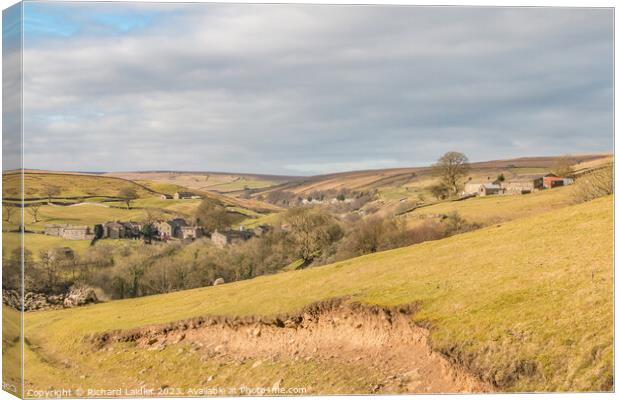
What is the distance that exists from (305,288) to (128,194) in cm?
797

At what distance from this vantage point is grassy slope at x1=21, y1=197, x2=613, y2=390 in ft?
46.4

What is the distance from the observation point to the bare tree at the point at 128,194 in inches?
817

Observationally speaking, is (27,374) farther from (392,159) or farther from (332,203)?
(332,203)

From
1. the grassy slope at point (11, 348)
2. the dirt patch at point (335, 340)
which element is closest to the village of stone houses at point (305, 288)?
the dirt patch at point (335, 340)

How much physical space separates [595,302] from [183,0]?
14674 mm

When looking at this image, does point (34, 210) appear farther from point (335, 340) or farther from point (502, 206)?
point (502, 206)

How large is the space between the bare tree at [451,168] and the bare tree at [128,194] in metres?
11.6

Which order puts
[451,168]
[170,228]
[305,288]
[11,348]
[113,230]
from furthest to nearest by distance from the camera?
[170,228] → [451,168] → [113,230] → [305,288] → [11,348]

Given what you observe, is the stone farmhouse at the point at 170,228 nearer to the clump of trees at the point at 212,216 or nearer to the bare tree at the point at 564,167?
the clump of trees at the point at 212,216

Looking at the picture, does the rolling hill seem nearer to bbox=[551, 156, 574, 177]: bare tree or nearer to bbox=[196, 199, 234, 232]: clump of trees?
bbox=[551, 156, 574, 177]: bare tree

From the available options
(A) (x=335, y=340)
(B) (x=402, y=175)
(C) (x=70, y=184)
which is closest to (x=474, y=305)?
(A) (x=335, y=340)

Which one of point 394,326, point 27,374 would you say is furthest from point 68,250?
point 394,326

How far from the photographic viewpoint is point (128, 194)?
21188 mm

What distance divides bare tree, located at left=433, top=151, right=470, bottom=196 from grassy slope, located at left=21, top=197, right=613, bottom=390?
2840 mm
